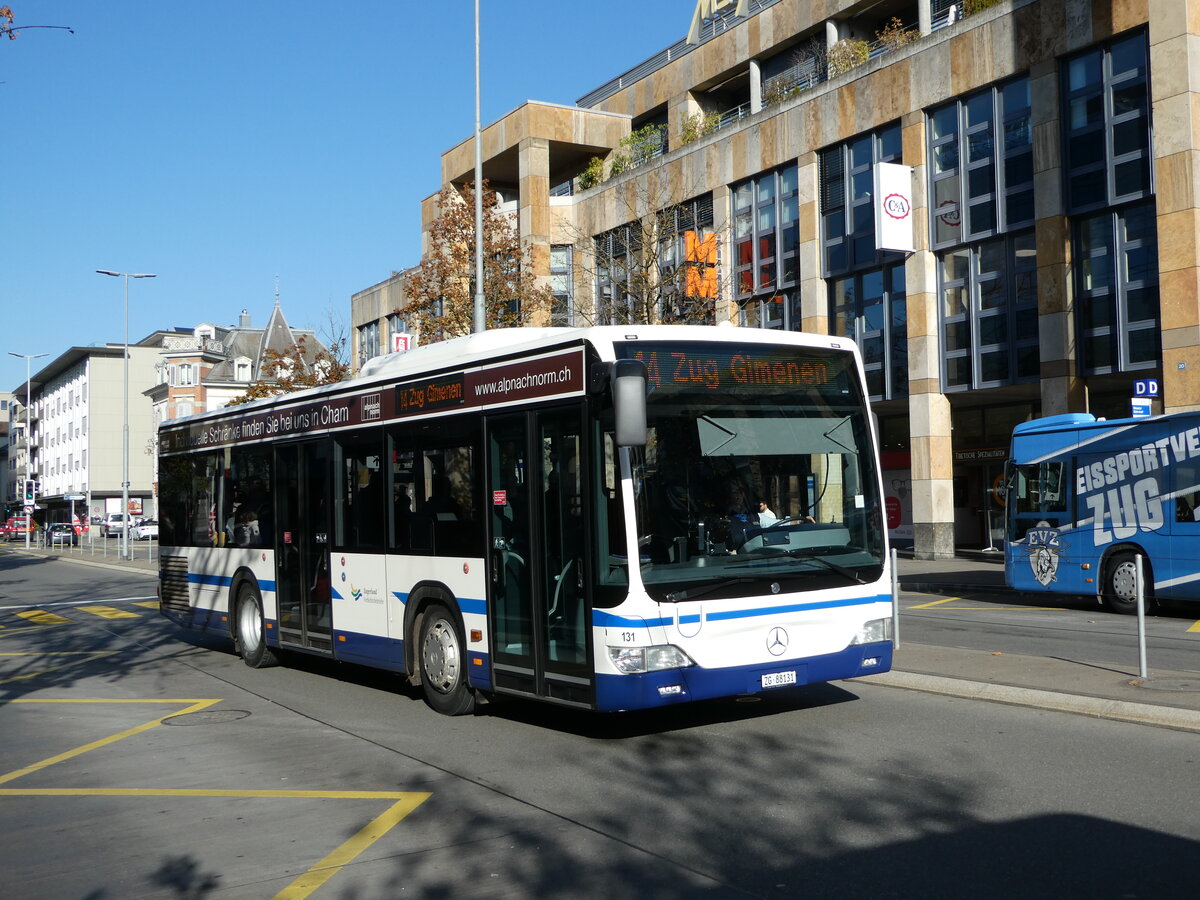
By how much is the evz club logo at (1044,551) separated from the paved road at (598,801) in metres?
9.70

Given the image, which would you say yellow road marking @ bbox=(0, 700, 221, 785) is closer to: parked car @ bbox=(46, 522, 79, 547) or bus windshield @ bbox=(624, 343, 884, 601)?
bus windshield @ bbox=(624, 343, 884, 601)

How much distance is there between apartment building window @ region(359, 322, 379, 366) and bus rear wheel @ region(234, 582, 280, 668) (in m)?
42.1

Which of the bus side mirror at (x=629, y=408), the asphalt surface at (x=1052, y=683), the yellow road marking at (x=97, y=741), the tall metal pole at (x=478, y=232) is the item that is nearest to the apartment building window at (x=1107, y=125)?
the tall metal pole at (x=478, y=232)

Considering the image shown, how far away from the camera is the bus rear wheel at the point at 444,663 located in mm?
9938

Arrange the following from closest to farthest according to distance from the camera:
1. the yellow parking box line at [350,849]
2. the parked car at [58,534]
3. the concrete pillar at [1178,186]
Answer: the yellow parking box line at [350,849] < the concrete pillar at [1178,186] < the parked car at [58,534]

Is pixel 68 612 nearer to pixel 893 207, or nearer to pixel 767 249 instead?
pixel 893 207

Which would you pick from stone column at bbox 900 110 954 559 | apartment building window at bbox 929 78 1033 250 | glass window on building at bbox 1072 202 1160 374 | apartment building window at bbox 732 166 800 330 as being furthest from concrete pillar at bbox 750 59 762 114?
glass window on building at bbox 1072 202 1160 374

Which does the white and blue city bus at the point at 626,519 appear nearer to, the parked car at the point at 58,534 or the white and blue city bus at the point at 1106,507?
the white and blue city bus at the point at 1106,507

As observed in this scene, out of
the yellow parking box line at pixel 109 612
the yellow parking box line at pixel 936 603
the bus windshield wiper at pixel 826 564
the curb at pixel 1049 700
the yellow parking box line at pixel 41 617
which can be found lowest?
the yellow parking box line at pixel 41 617

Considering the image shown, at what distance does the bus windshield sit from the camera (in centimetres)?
817

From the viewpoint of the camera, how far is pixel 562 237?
4191 cm

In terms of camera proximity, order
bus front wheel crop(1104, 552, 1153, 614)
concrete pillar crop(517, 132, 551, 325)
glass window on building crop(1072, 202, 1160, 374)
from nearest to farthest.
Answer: bus front wheel crop(1104, 552, 1153, 614), glass window on building crop(1072, 202, 1160, 374), concrete pillar crop(517, 132, 551, 325)

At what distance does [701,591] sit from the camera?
26.7 ft

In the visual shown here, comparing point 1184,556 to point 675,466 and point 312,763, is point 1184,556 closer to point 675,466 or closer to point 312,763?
point 675,466
